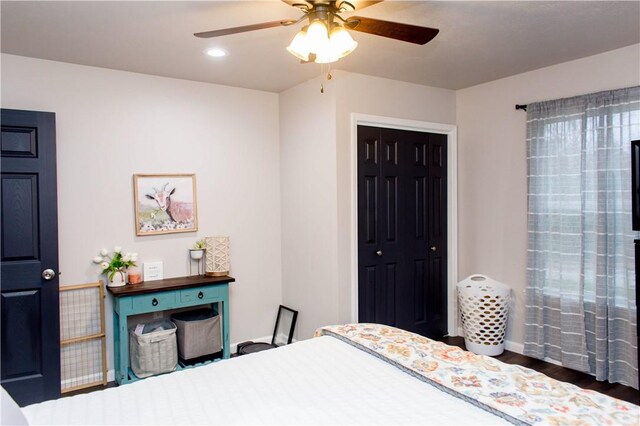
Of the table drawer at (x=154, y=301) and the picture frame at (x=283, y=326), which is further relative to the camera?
the picture frame at (x=283, y=326)

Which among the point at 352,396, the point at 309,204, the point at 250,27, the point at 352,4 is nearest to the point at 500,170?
the point at 309,204

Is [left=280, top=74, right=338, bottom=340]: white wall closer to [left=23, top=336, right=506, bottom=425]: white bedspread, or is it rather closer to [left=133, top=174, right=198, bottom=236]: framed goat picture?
[left=133, top=174, right=198, bottom=236]: framed goat picture

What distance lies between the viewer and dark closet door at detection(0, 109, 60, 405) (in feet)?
9.61

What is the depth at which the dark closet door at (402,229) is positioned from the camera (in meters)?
3.72

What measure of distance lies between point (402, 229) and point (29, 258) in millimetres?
2987

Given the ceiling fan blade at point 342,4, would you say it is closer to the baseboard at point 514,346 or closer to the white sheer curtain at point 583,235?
the white sheer curtain at point 583,235

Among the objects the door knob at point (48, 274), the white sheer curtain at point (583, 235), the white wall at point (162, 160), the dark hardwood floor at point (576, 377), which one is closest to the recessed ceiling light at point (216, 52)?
the white wall at point (162, 160)

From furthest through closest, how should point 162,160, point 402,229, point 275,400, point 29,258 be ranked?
point 402,229 → point 162,160 → point 29,258 → point 275,400

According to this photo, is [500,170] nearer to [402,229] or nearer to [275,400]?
[402,229]

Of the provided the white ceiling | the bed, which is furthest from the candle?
the bed

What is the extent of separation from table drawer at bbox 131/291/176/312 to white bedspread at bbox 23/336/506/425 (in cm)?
155

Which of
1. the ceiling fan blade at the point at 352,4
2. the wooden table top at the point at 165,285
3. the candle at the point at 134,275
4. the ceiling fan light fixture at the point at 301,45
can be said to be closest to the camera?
the ceiling fan blade at the point at 352,4

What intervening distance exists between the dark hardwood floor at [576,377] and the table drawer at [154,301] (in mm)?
2886

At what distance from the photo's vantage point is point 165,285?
342 cm
